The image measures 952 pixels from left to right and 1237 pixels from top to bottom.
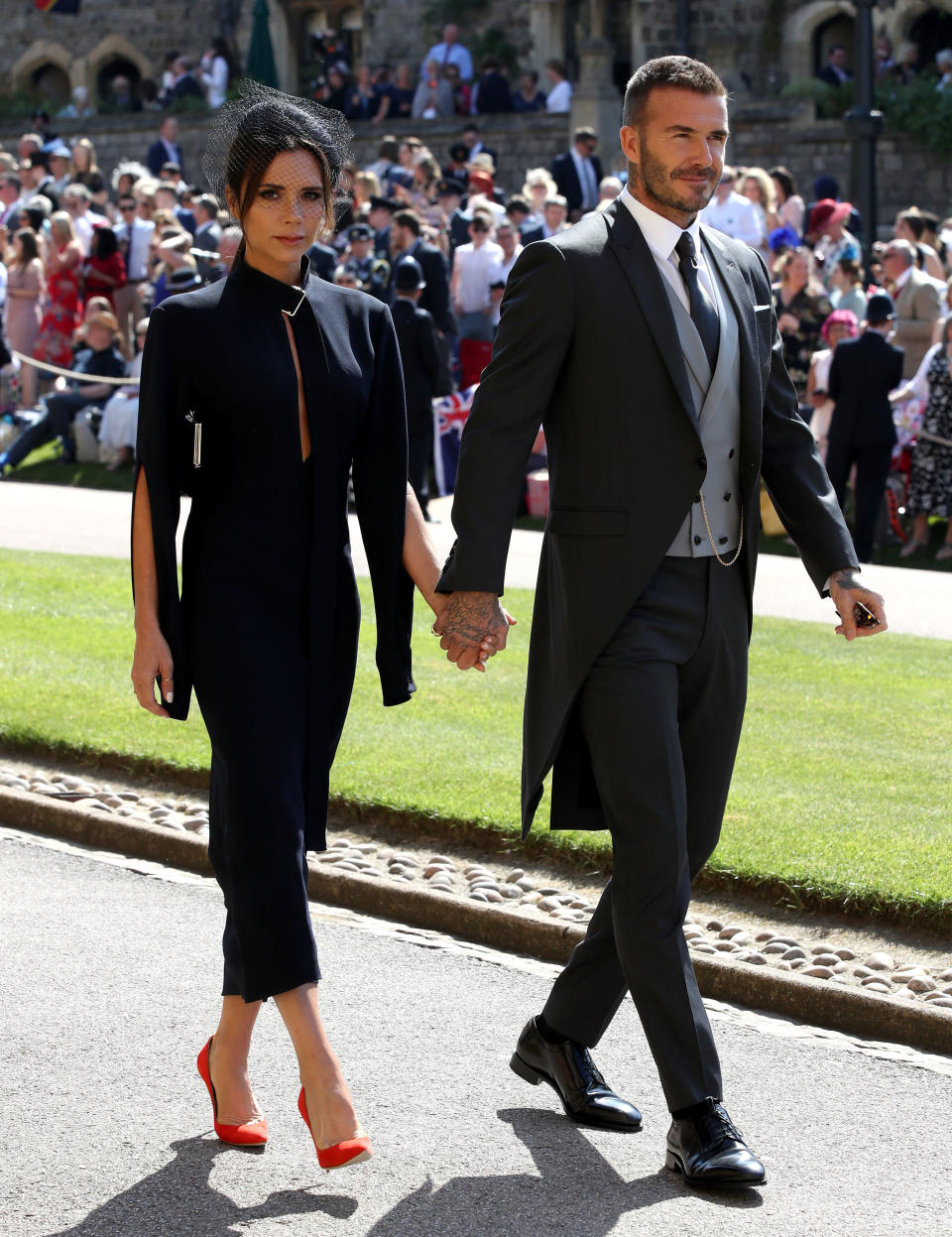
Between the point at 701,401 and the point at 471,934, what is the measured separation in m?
2.24

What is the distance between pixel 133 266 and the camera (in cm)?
1961

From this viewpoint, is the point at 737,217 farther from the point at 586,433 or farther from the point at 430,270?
the point at 586,433

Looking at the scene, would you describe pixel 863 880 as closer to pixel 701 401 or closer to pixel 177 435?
pixel 701 401

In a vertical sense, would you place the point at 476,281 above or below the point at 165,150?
below

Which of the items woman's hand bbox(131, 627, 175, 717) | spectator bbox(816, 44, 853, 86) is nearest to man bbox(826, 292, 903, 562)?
woman's hand bbox(131, 627, 175, 717)

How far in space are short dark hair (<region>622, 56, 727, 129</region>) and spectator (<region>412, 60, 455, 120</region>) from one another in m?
30.9

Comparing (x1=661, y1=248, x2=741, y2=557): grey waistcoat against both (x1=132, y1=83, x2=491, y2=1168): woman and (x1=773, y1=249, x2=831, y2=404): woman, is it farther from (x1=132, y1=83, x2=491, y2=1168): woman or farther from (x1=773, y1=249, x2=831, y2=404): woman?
(x1=773, y1=249, x2=831, y2=404): woman

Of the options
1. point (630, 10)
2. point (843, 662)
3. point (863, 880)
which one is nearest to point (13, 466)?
point (843, 662)

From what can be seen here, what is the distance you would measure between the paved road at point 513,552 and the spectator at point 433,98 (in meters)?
18.4

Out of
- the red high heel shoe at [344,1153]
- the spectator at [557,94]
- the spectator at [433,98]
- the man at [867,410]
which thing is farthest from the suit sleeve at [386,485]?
the spectator at [433,98]

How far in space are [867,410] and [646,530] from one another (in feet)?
30.9

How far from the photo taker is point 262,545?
398 cm

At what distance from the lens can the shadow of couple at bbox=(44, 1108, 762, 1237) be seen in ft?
12.2

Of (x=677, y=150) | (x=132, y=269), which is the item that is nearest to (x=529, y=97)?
(x=132, y=269)
